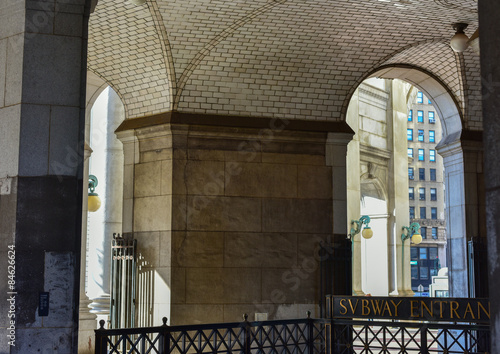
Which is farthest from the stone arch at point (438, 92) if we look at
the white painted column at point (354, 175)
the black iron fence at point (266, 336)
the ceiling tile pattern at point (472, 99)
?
the white painted column at point (354, 175)

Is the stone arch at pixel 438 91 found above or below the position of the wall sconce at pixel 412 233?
above

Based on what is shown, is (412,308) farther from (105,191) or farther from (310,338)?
(105,191)

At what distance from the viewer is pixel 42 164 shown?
7.52 m

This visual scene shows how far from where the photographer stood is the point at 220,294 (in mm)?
14328

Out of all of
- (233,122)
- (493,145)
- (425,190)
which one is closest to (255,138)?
(233,122)

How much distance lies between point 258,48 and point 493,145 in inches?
420

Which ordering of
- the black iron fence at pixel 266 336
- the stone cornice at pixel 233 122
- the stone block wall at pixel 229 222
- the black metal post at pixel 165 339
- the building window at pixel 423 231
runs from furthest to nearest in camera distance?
the building window at pixel 423 231 < the stone cornice at pixel 233 122 < the stone block wall at pixel 229 222 < the black metal post at pixel 165 339 < the black iron fence at pixel 266 336

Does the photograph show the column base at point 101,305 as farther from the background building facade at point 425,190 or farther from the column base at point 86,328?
the background building facade at point 425,190

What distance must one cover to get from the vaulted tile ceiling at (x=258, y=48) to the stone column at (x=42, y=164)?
203 inches

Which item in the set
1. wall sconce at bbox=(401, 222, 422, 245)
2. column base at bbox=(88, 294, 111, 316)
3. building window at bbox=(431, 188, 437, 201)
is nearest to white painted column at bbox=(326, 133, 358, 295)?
column base at bbox=(88, 294, 111, 316)

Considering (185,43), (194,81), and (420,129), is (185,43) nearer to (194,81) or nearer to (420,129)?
(194,81)

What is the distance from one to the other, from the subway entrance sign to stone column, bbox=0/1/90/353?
572cm

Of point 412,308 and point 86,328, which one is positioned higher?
point 412,308

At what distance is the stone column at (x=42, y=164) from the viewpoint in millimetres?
7289
